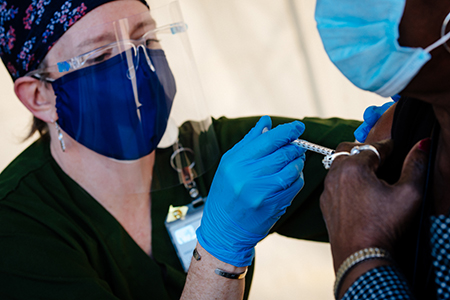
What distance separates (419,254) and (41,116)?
115 centimetres

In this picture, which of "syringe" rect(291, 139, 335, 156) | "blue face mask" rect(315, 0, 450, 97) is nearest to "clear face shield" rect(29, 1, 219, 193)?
"syringe" rect(291, 139, 335, 156)

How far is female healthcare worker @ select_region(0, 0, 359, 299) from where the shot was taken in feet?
3.13

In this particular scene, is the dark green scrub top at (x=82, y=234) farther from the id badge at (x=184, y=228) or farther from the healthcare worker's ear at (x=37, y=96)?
the healthcare worker's ear at (x=37, y=96)

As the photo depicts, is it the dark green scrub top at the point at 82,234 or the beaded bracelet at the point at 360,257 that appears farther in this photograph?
the dark green scrub top at the point at 82,234

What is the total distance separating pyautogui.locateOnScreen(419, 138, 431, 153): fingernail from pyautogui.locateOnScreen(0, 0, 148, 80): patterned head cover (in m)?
0.97

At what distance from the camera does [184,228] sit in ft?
4.37

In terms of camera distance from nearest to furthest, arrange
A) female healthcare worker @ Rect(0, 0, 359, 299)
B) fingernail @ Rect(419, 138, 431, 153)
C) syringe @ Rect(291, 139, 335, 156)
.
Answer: fingernail @ Rect(419, 138, 431, 153) < syringe @ Rect(291, 139, 335, 156) < female healthcare worker @ Rect(0, 0, 359, 299)

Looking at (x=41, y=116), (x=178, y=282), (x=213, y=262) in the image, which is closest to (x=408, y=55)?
(x=213, y=262)

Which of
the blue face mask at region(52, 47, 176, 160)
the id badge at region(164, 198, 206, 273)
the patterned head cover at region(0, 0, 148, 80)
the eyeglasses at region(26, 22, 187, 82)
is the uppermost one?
the patterned head cover at region(0, 0, 148, 80)

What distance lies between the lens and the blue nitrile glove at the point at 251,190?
2.95 feet

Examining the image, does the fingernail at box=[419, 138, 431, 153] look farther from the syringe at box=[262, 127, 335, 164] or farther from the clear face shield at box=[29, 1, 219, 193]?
the clear face shield at box=[29, 1, 219, 193]

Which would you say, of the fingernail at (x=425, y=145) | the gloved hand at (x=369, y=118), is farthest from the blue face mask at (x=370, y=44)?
the gloved hand at (x=369, y=118)

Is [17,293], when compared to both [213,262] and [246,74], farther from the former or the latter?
[246,74]

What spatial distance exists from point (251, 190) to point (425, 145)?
36cm
